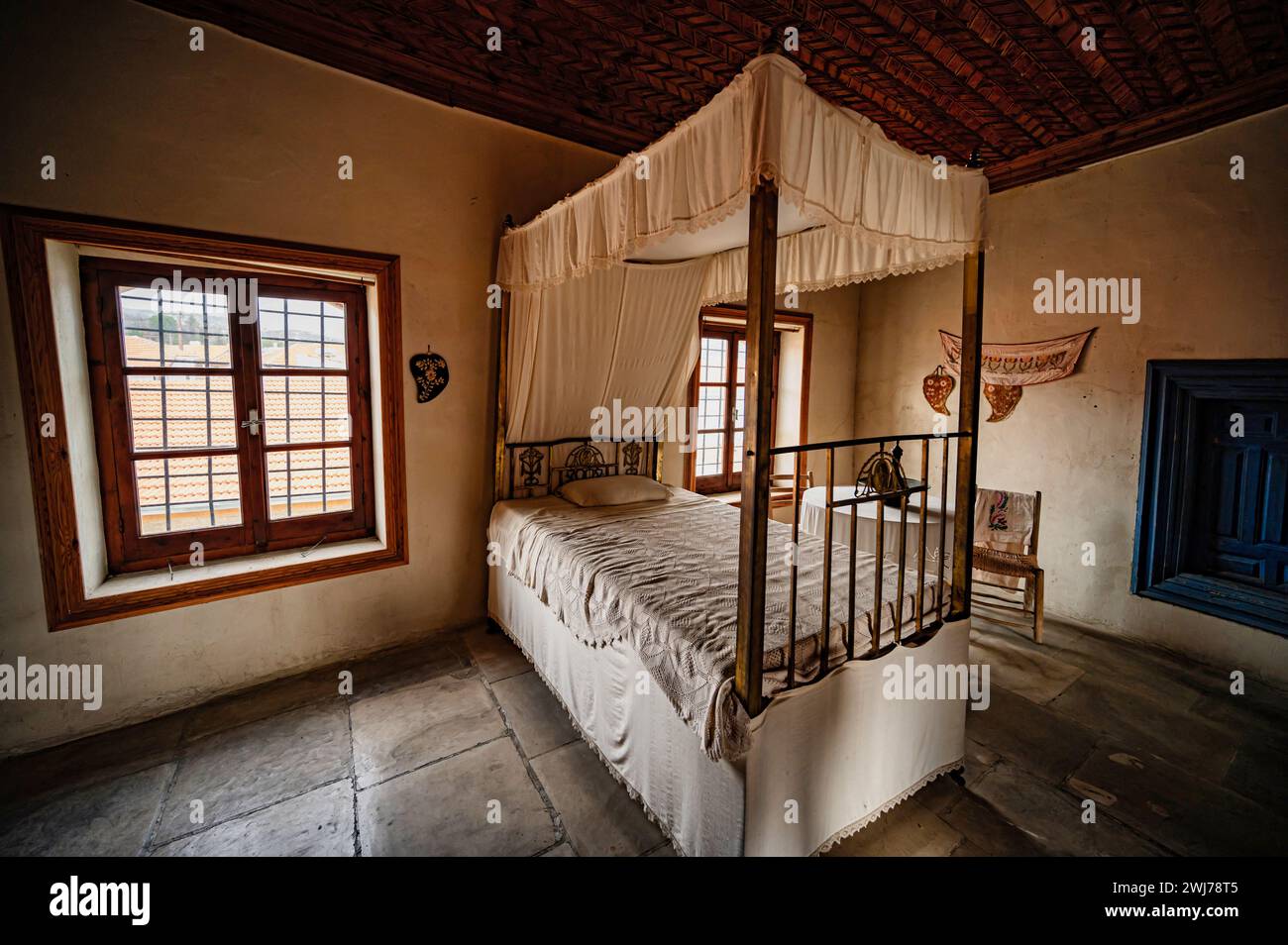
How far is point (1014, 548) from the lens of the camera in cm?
382

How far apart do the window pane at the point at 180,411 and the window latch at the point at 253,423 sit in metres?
0.05

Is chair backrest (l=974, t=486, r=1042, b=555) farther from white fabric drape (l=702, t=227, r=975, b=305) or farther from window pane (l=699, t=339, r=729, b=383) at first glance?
window pane (l=699, t=339, r=729, b=383)

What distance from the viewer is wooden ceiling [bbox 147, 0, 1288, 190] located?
2533 millimetres

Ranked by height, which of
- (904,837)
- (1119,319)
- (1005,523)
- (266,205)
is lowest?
(904,837)

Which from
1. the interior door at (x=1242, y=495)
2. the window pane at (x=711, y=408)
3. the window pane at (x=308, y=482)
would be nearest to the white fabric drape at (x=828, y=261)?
the window pane at (x=711, y=408)

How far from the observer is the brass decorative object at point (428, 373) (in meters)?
3.34

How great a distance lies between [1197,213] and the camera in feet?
10.9

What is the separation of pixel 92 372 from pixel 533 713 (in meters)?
2.82

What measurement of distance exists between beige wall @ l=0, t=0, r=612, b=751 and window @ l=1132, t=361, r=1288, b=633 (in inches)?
169

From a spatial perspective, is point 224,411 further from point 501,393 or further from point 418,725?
point 418,725

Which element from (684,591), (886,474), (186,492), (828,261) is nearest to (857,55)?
(828,261)

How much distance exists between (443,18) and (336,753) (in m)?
3.60
